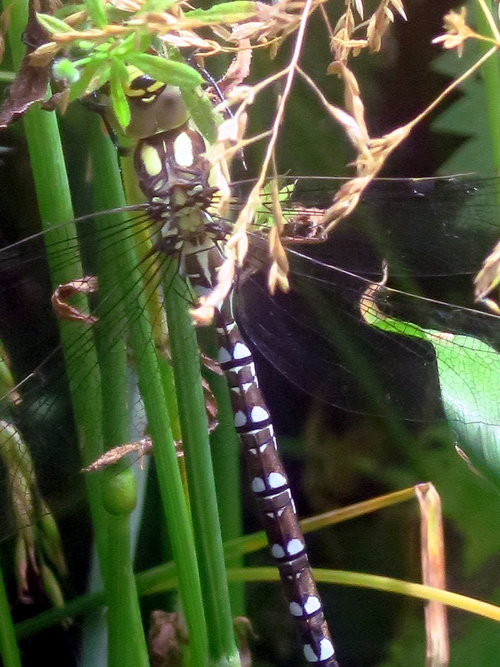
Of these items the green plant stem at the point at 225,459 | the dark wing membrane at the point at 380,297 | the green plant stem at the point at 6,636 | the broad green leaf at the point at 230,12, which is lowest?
the green plant stem at the point at 6,636

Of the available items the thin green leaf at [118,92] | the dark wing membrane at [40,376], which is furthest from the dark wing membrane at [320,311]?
the thin green leaf at [118,92]

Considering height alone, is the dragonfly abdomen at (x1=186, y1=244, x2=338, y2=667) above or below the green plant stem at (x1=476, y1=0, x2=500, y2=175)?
below

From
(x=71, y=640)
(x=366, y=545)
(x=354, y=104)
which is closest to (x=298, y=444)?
(x=366, y=545)

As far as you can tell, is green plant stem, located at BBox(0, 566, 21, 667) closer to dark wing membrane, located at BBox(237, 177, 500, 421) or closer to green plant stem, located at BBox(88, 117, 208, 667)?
green plant stem, located at BBox(88, 117, 208, 667)

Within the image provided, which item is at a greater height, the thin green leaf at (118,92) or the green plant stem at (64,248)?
the thin green leaf at (118,92)

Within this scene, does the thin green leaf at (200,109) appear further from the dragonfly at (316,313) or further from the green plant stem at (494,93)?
the green plant stem at (494,93)

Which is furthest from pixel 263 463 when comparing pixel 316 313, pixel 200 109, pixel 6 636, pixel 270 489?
pixel 200 109

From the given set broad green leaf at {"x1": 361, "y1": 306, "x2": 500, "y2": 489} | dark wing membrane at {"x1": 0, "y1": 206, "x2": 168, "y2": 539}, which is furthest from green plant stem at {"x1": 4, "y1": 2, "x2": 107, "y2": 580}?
broad green leaf at {"x1": 361, "y1": 306, "x2": 500, "y2": 489}
